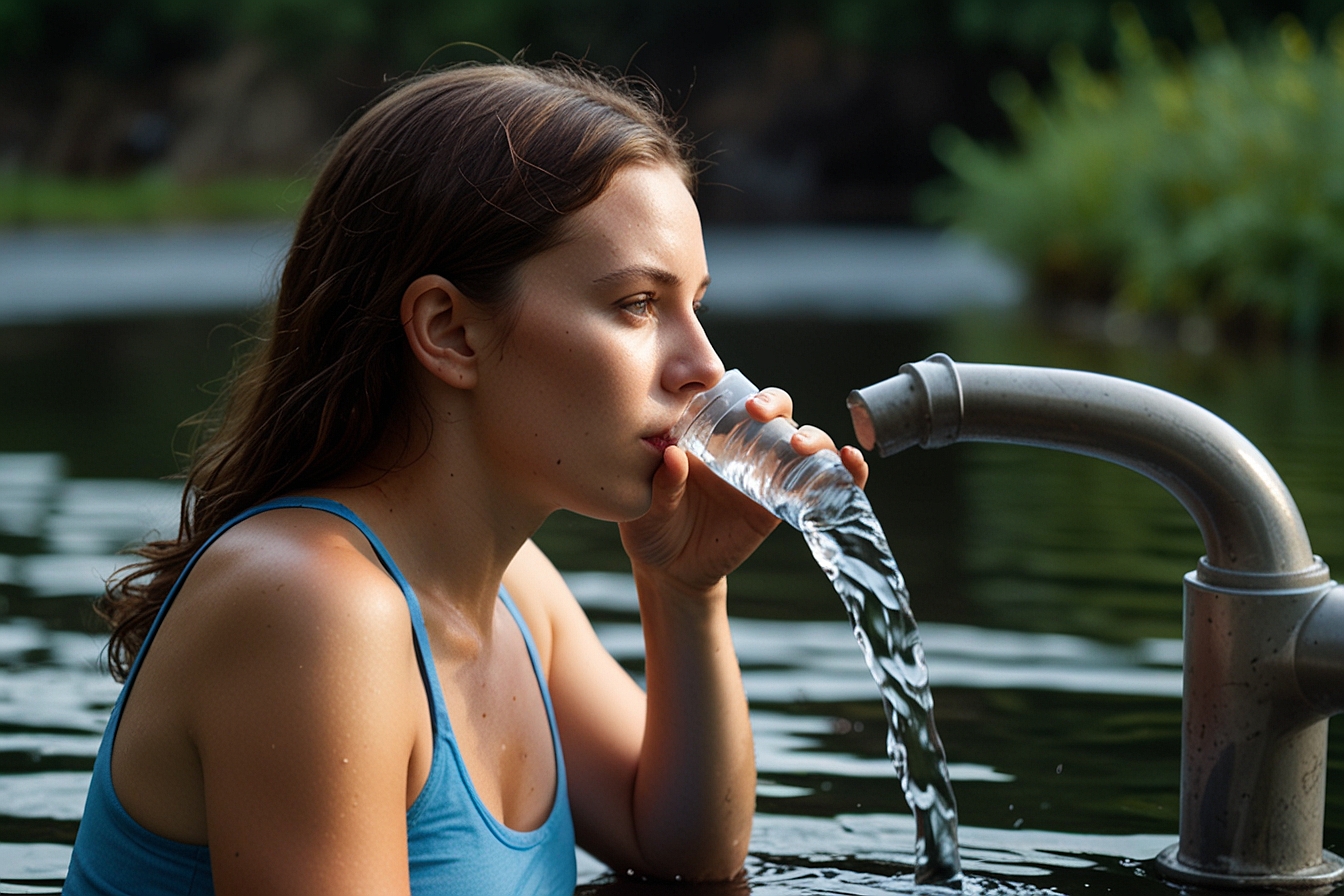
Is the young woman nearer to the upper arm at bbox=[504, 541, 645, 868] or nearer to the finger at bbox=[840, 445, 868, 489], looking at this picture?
the finger at bbox=[840, 445, 868, 489]

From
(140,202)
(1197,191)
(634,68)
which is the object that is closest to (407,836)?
(1197,191)

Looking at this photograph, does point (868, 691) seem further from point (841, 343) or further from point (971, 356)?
point (841, 343)

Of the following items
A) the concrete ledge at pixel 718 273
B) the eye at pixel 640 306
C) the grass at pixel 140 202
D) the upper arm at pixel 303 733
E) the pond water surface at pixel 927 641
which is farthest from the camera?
the grass at pixel 140 202

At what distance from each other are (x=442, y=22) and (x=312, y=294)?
114ft

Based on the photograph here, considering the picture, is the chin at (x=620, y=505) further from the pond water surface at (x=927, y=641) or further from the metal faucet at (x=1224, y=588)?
the pond water surface at (x=927, y=641)

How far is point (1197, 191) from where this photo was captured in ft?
37.7

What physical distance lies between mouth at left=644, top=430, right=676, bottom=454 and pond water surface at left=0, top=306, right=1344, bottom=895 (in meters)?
0.68

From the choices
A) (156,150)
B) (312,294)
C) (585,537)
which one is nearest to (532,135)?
(312,294)

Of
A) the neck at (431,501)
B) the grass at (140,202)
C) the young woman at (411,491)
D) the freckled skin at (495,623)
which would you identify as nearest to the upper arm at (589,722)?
Answer: the freckled skin at (495,623)

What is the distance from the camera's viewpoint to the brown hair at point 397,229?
1812 millimetres

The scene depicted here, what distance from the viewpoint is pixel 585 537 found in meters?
4.77

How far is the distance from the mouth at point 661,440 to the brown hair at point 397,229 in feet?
0.75

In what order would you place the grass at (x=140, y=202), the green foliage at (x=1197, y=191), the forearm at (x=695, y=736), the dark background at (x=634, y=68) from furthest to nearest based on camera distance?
1. the dark background at (x=634, y=68)
2. the grass at (x=140, y=202)
3. the green foliage at (x=1197, y=191)
4. the forearm at (x=695, y=736)

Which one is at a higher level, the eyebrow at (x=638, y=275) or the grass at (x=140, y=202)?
the grass at (x=140, y=202)
